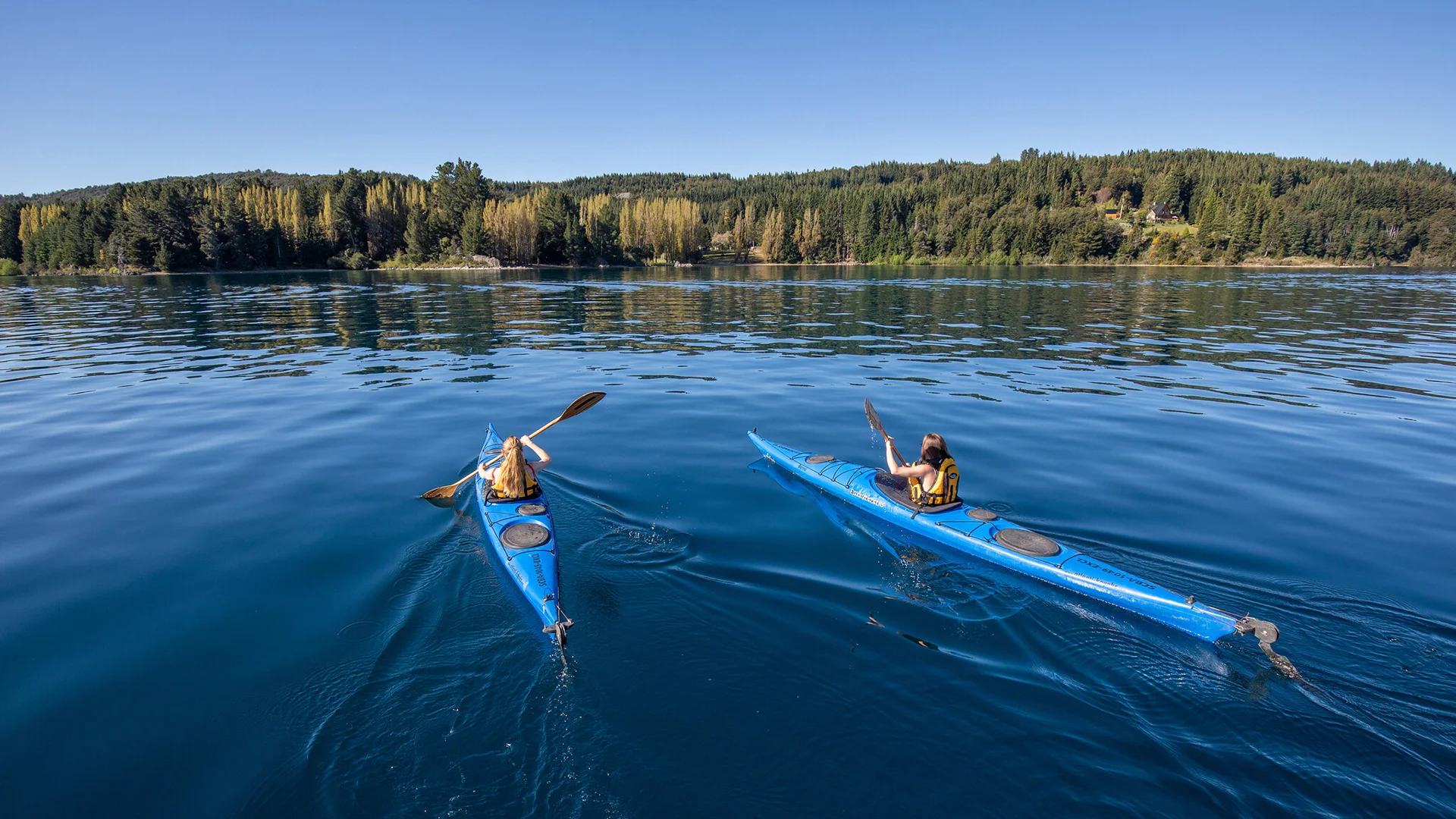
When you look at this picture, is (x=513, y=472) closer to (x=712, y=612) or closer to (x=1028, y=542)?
(x=712, y=612)

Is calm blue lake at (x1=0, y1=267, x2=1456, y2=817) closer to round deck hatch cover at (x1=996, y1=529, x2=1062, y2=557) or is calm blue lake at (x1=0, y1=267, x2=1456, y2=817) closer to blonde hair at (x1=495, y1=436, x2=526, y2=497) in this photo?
round deck hatch cover at (x1=996, y1=529, x2=1062, y2=557)

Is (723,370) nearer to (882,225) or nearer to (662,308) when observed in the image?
(662,308)

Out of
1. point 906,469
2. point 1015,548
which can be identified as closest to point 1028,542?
point 1015,548

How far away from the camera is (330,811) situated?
5180mm

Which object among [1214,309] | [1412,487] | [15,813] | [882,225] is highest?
[882,225]

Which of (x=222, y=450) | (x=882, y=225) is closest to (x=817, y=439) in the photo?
(x=222, y=450)

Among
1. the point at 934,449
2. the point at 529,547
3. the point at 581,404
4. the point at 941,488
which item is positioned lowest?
the point at 529,547

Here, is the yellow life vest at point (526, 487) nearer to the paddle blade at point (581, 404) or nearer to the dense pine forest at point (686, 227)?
the paddle blade at point (581, 404)

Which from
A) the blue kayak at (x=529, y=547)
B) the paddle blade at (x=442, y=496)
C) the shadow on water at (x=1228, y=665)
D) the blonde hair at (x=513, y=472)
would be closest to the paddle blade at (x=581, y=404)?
the blue kayak at (x=529, y=547)

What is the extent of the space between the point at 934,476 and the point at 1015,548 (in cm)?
164

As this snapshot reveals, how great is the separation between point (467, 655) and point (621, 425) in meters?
9.34

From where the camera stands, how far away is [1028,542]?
8.72 metres

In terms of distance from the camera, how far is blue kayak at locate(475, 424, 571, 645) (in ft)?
23.8

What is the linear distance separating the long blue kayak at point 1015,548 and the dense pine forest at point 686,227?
111 m
